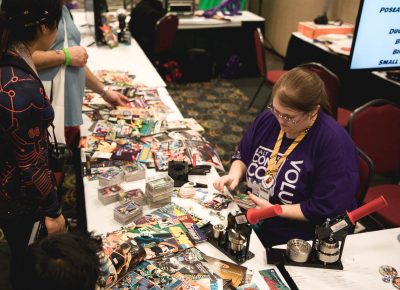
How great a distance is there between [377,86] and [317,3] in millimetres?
2475

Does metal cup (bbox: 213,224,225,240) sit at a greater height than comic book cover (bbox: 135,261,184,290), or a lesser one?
greater

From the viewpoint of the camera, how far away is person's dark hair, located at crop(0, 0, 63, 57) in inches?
55.4

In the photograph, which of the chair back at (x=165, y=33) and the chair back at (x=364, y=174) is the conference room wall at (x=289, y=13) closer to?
the chair back at (x=165, y=33)

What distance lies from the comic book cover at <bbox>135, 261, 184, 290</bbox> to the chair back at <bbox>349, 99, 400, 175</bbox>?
1512 mm

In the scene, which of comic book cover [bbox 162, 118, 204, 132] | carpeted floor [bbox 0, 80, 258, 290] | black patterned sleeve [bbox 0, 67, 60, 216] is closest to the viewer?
black patterned sleeve [bbox 0, 67, 60, 216]

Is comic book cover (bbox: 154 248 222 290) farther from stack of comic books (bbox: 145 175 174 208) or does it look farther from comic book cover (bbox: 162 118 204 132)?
comic book cover (bbox: 162 118 204 132)

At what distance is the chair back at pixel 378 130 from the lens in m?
2.45

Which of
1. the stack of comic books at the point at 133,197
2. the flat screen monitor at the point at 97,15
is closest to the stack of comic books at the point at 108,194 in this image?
the stack of comic books at the point at 133,197

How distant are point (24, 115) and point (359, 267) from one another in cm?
131

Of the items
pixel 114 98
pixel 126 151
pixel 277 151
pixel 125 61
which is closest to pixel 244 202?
pixel 277 151

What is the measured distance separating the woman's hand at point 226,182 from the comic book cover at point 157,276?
58cm

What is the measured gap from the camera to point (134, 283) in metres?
1.39

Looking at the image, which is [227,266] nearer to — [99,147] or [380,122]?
[99,147]

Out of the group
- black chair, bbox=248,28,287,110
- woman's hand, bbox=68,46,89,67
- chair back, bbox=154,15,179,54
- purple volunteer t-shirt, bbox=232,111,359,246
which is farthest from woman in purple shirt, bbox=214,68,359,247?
chair back, bbox=154,15,179,54
